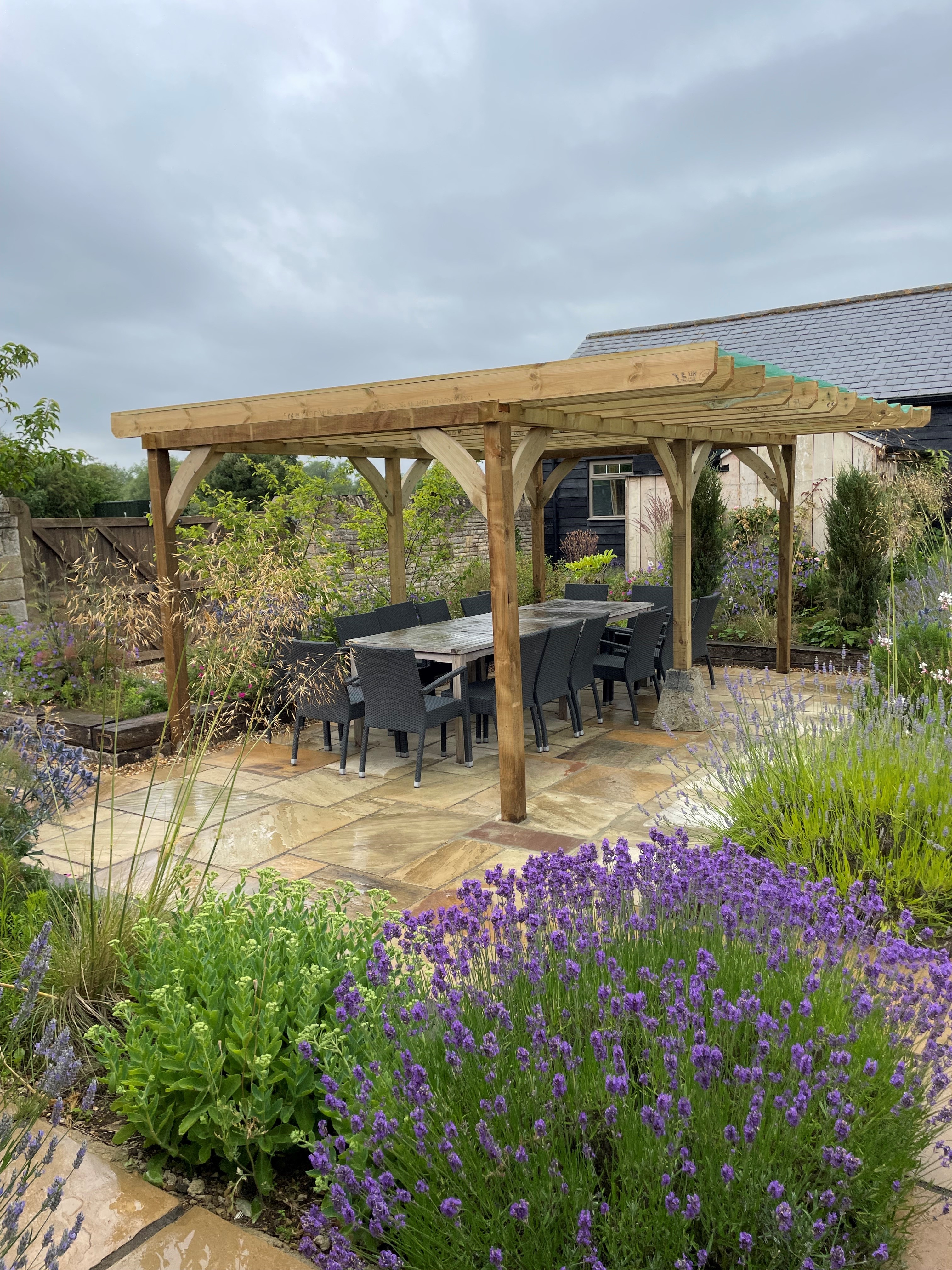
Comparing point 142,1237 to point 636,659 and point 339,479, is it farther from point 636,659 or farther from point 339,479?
point 339,479

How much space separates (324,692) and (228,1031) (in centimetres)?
322

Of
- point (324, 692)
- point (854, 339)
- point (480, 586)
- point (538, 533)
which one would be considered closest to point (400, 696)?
point (324, 692)

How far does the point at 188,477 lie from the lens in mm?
6129

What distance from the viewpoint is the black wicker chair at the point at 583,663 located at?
6.22m

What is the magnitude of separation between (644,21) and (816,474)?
677 centimetres

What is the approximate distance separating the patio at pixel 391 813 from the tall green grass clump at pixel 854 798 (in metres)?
0.62

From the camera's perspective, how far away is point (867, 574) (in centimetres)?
948

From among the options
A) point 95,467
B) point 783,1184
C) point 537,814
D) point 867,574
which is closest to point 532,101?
point 867,574

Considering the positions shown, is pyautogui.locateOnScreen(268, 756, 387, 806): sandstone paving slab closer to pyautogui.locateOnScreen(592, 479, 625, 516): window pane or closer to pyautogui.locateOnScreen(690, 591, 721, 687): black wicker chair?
pyautogui.locateOnScreen(690, 591, 721, 687): black wicker chair

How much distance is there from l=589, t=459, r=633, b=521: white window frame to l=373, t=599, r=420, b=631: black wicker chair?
8642mm

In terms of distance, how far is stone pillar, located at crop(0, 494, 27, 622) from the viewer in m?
7.75

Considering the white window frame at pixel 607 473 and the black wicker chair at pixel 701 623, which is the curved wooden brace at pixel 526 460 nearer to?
the black wicker chair at pixel 701 623

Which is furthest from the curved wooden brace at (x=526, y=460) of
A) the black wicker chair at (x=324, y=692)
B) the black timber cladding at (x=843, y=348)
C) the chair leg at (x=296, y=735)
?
the black timber cladding at (x=843, y=348)

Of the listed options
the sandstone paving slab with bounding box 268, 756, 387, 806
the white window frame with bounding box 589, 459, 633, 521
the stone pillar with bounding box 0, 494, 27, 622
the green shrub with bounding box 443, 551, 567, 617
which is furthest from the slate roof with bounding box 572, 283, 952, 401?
the sandstone paving slab with bounding box 268, 756, 387, 806
